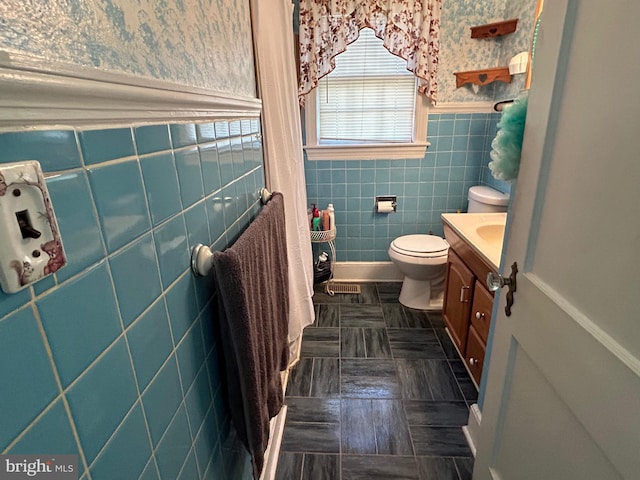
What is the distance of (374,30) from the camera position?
2.27 metres

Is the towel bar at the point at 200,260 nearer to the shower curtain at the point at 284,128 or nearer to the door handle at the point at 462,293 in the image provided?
the shower curtain at the point at 284,128

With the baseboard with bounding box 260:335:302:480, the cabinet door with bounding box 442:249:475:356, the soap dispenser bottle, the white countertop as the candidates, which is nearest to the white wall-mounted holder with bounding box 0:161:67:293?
the baseboard with bounding box 260:335:302:480

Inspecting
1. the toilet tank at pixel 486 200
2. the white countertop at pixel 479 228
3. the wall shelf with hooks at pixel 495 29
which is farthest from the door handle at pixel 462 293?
the wall shelf with hooks at pixel 495 29

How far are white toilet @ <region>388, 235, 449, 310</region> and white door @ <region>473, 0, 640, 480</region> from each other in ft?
4.29

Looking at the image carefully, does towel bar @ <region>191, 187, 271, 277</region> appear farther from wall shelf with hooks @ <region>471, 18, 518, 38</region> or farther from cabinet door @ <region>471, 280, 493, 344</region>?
wall shelf with hooks @ <region>471, 18, 518, 38</region>

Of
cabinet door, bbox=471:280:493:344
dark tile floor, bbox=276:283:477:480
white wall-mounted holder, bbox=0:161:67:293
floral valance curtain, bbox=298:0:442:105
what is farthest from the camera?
floral valance curtain, bbox=298:0:442:105

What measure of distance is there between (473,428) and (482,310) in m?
0.51

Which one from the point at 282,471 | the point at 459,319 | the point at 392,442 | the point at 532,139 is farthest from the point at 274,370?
the point at 459,319

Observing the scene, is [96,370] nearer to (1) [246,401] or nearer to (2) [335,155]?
(1) [246,401]

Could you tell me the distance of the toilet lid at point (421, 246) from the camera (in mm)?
2271

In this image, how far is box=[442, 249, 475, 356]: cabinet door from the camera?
1.77 metres

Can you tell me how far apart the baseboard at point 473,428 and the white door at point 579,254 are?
493 millimetres

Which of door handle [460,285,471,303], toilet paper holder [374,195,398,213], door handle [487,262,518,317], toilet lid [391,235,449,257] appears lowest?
door handle [460,285,471,303]

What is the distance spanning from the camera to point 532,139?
2.77 ft
